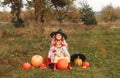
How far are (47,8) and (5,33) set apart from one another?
45.8 feet

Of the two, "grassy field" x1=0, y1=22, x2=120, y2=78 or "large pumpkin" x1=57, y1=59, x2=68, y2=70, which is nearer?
"grassy field" x1=0, y1=22, x2=120, y2=78

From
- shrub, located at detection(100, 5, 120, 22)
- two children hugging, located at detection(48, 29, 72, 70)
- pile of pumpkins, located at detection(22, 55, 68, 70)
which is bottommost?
shrub, located at detection(100, 5, 120, 22)

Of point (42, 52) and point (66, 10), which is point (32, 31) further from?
point (66, 10)

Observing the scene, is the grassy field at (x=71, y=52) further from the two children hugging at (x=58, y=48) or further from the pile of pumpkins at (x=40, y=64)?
the two children hugging at (x=58, y=48)

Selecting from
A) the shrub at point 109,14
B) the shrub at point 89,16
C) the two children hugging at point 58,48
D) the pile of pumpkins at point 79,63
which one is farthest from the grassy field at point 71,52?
the shrub at point 109,14

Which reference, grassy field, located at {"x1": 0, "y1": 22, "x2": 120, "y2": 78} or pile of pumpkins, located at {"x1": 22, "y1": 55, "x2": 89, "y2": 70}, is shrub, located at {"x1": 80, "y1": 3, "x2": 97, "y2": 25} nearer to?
grassy field, located at {"x1": 0, "y1": 22, "x2": 120, "y2": 78}

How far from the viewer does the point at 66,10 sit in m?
51.1

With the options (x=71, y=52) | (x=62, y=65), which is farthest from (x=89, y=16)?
(x=62, y=65)

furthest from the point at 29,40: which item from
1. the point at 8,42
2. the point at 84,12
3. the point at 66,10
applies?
the point at 66,10

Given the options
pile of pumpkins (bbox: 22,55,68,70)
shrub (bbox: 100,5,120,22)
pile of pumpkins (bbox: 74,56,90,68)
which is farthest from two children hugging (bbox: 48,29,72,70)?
shrub (bbox: 100,5,120,22)

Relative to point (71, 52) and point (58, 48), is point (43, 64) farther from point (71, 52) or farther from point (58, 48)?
point (71, 52)

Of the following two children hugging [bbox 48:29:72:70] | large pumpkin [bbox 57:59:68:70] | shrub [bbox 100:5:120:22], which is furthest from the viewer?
shrub [bbox 100:5:120:22]

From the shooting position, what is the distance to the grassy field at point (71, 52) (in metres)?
10.5

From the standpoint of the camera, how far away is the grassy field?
10.5 m
